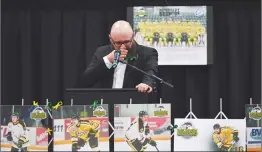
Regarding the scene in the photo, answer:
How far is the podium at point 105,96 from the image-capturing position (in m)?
2.15

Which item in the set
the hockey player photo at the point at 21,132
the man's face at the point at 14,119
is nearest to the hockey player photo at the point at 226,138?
the hockey player photo at the point at 21,132

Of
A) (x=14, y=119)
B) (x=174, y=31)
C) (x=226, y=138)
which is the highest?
(x=174, y=31)

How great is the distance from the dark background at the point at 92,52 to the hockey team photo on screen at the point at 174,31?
72 millimetres

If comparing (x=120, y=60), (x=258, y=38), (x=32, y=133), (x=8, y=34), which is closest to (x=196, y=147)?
(x=120, y=60)

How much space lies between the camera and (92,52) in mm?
3742

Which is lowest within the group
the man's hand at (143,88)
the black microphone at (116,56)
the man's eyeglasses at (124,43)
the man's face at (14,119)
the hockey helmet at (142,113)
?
the man's face at (14,119)

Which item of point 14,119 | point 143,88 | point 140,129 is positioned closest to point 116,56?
point 143,88

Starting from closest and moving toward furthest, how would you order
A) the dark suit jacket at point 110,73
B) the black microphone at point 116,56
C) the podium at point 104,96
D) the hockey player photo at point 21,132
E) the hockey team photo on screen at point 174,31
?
the podium at point 104,96 → the hockey player photo at point 21,132 → the black microphone at point 116,56 → the dark suit jacket at point 110,73 → the hockey team photo on screen at point 174,31

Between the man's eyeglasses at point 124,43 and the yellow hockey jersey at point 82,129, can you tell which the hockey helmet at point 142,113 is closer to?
the yellow hockey jersey at point 82,129

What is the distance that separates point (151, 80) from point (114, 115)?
0.90ft

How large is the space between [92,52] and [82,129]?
5.38ft

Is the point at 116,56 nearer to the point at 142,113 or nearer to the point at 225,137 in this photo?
the point at 142,113

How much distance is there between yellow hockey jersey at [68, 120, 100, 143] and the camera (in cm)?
216

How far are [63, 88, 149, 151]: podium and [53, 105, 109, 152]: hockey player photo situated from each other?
35 mm
